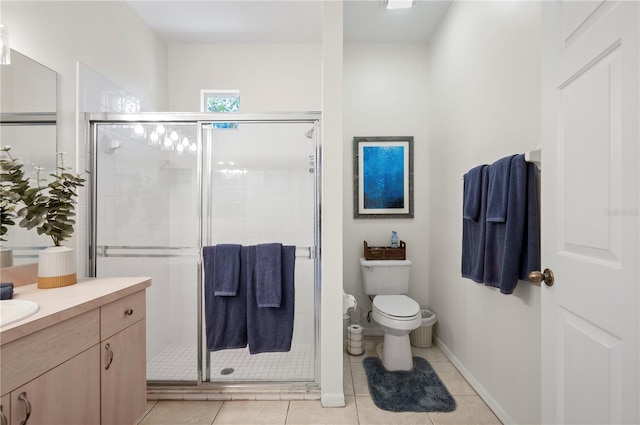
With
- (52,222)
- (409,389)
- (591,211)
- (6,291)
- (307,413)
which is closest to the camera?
(591,211)

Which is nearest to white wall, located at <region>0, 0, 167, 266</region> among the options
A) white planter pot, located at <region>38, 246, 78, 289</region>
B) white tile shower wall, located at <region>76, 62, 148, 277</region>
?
white tile shower wall, located at <region>76, 62, 148, 277</region>

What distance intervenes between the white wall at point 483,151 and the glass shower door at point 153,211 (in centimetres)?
187

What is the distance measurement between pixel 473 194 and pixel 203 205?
1.71 m

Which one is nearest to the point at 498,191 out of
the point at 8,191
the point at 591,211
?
the point at 591,211

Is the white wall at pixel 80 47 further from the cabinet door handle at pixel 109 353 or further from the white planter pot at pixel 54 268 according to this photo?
the cabinet door handle at pixel 109 353

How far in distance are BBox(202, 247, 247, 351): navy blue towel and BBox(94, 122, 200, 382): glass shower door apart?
5.5 inches

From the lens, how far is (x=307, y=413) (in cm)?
178

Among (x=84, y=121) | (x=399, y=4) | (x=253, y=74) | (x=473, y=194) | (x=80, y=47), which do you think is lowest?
(x=473, y=194)

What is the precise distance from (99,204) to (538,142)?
257cm

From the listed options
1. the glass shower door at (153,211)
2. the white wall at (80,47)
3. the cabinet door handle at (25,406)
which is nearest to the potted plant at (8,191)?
the white wall at (80,47)

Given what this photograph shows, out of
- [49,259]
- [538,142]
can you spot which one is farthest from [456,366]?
[49,259]

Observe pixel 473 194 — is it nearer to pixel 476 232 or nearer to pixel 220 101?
pixel 476 232

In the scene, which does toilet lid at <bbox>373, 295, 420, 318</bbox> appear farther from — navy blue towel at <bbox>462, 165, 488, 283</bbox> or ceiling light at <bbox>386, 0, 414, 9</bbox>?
ceiling light at <bbox>386, 0, 414, 9</bbox>

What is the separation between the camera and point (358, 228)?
113 inches
